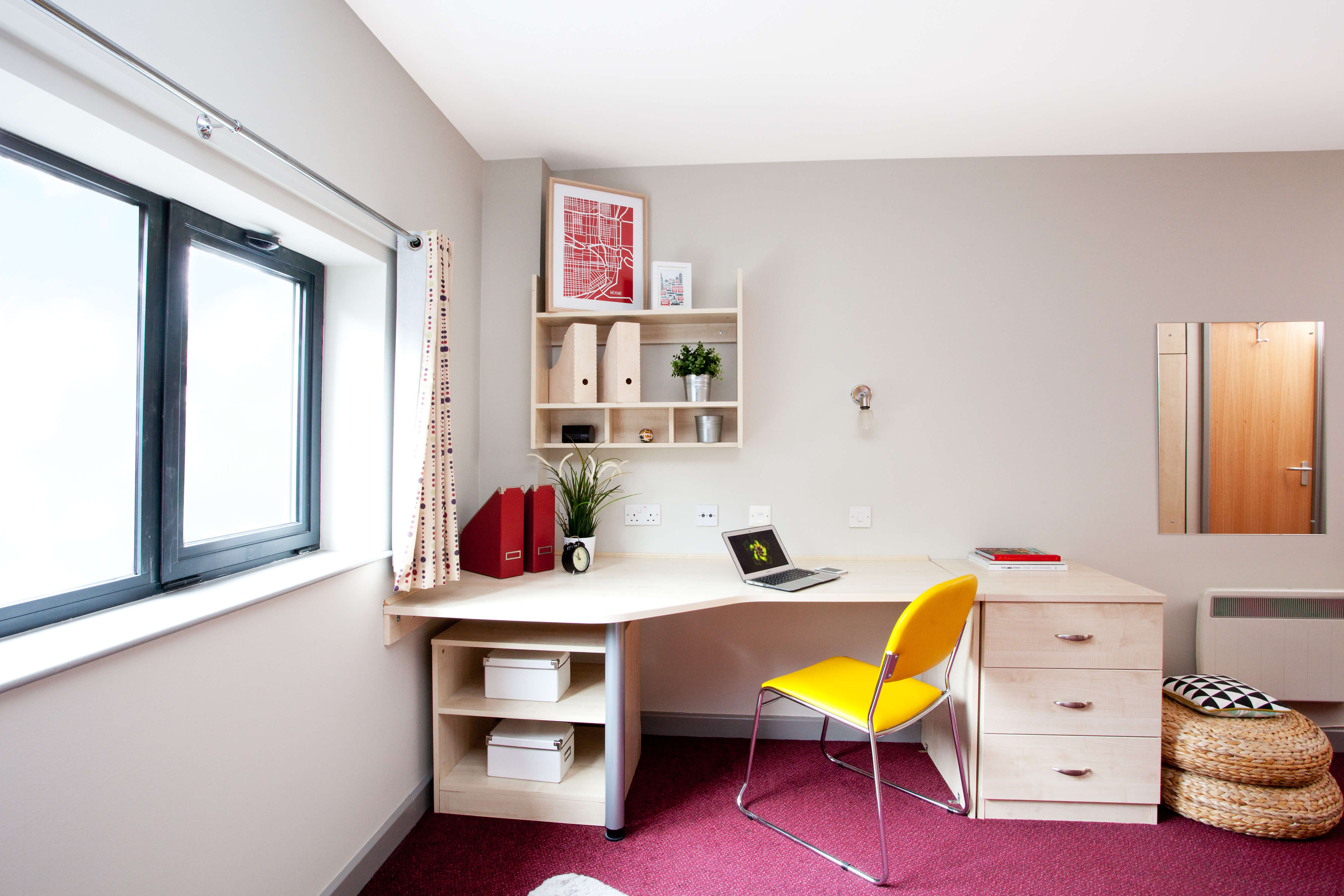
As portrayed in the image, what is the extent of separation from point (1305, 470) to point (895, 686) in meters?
1.94

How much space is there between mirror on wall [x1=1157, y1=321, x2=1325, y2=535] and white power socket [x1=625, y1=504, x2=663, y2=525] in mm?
2021

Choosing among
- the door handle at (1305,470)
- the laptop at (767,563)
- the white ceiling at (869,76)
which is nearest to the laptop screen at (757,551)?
the laptop at (767,563)

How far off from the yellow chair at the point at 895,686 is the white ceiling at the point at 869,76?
1559 millimetres

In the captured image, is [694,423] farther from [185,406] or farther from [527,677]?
[185,406]

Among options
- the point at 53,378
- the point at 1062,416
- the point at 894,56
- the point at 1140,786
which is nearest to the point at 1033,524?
the point at 1062,416

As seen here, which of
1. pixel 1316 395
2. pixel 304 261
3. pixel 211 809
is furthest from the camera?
pixel 1316 395

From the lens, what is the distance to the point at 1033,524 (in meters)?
2.51

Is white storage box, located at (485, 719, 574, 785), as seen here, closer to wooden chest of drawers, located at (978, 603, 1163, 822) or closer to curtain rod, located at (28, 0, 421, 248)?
wooden chest of drawers, located at (978, 603, 1163, 822)

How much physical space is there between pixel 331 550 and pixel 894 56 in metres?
2.25

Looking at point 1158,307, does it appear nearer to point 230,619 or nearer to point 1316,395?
point 1316,395

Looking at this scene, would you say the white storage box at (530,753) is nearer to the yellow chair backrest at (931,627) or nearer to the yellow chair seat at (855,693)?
the yellow chair seat at (855,693)

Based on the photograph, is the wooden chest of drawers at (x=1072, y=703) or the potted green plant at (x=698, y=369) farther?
the potted green plant at (x=698, y=369)

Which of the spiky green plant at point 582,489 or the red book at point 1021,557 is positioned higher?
the spiky green plant at point 582,489

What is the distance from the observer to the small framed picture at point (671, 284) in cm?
250
